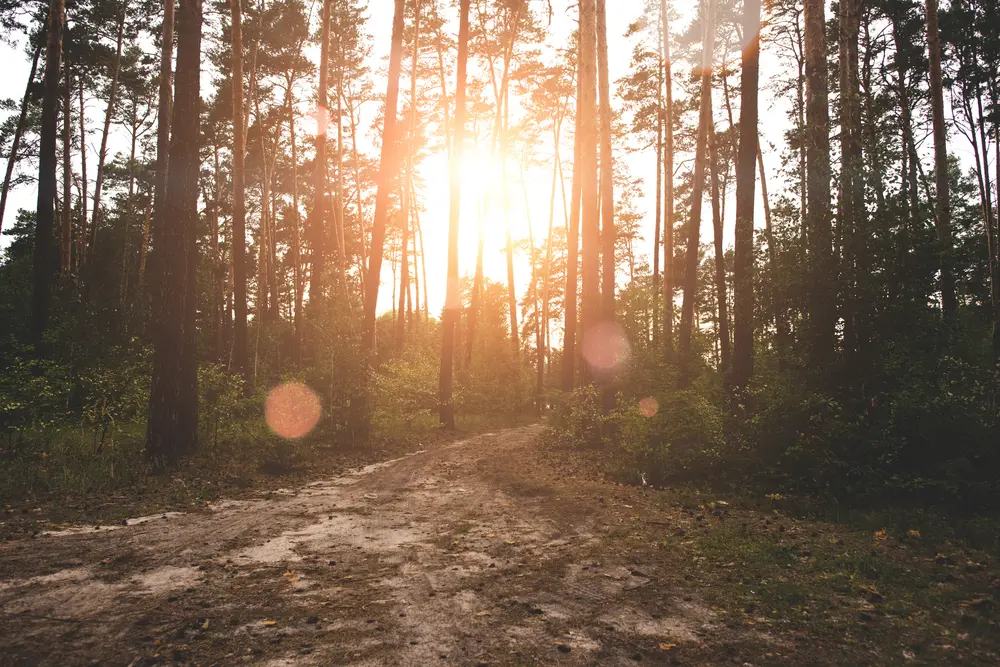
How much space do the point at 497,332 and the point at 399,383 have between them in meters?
8.70

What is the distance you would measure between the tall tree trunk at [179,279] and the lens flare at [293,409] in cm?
330

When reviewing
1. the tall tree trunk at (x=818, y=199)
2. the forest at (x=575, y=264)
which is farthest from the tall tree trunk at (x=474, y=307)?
the tall tree trunk at (x=818, y=199)

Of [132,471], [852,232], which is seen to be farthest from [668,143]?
[132,471]

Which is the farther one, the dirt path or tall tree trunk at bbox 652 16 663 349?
tall tree trunk at bbox 652 16 663 349

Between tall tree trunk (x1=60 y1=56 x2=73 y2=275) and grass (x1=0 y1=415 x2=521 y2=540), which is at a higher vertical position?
tall tree trunk (x1=60 y1=56 x2=73 y2=275)

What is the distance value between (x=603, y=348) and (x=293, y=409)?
26.2 ft

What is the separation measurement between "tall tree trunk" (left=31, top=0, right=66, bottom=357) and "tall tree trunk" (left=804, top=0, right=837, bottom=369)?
16.3m

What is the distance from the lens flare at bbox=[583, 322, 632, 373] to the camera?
516 inches

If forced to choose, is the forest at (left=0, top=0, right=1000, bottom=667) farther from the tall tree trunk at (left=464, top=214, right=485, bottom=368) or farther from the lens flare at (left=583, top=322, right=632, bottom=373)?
the tall tree trunk at (left=464, top=214, right=485, bottom=368)

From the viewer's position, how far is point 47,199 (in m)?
14.0

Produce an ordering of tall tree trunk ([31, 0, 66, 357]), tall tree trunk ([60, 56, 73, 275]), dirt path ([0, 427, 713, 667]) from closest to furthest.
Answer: dirt path ([0, 427, 713, 667])
tall tree trunk ([31, 0, 66, 357])
tall tree trunk ([60, 56, 73, 275])

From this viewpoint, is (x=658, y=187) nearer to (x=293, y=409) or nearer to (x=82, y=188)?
(x=293, y=409)

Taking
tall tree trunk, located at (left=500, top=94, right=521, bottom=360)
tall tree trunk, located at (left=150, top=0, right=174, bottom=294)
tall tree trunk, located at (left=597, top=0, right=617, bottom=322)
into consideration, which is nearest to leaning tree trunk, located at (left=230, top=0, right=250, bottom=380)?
tall tree trunk, located at (left=150, top=0, right=174, bottom=294)

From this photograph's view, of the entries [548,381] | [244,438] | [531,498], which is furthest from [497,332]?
[531,498]
